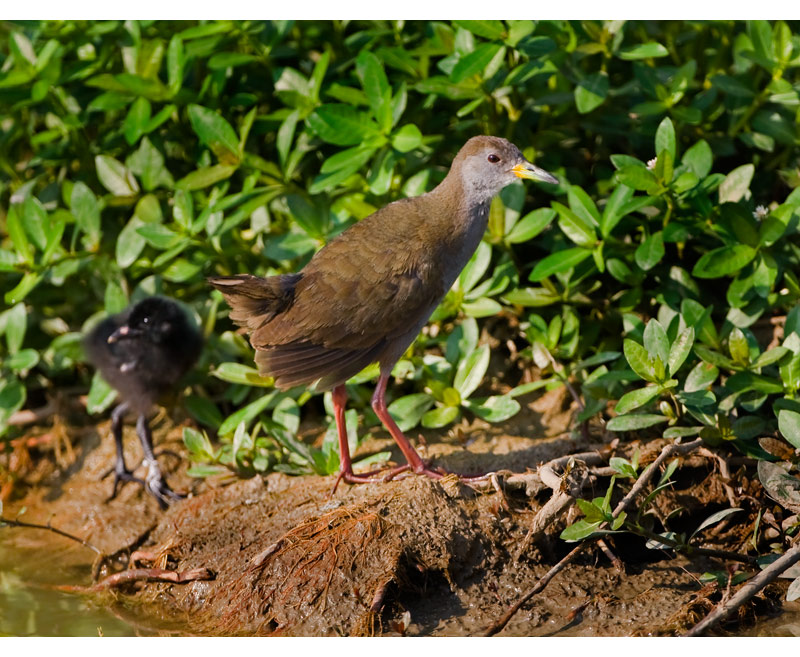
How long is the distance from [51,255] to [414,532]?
2.79m

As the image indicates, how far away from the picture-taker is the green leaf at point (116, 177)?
19.6 ft

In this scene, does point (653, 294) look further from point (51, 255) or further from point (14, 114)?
point (14, 114)

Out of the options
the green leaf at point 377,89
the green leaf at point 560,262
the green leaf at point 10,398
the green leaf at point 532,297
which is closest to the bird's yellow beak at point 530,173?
the green leaf at point 560,262

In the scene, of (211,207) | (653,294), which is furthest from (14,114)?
(653,294)

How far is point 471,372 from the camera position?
17.1 feet

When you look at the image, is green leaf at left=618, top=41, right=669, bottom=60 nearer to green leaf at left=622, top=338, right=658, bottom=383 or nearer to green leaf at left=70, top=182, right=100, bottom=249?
green leaf at left=622, top=338, right=658, bottom=383

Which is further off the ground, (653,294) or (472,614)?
(653,294)

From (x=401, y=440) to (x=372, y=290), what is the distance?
754 mm

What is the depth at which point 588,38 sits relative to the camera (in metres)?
5.52

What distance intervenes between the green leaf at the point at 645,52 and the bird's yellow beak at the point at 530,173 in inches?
33.8

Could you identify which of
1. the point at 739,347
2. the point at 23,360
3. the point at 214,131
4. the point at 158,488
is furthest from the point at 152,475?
the point at 739,347

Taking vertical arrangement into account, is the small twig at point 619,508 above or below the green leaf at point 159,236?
below

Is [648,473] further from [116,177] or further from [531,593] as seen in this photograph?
[116,177]

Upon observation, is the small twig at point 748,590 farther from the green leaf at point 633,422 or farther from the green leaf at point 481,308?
the green leaf at point 481,308
